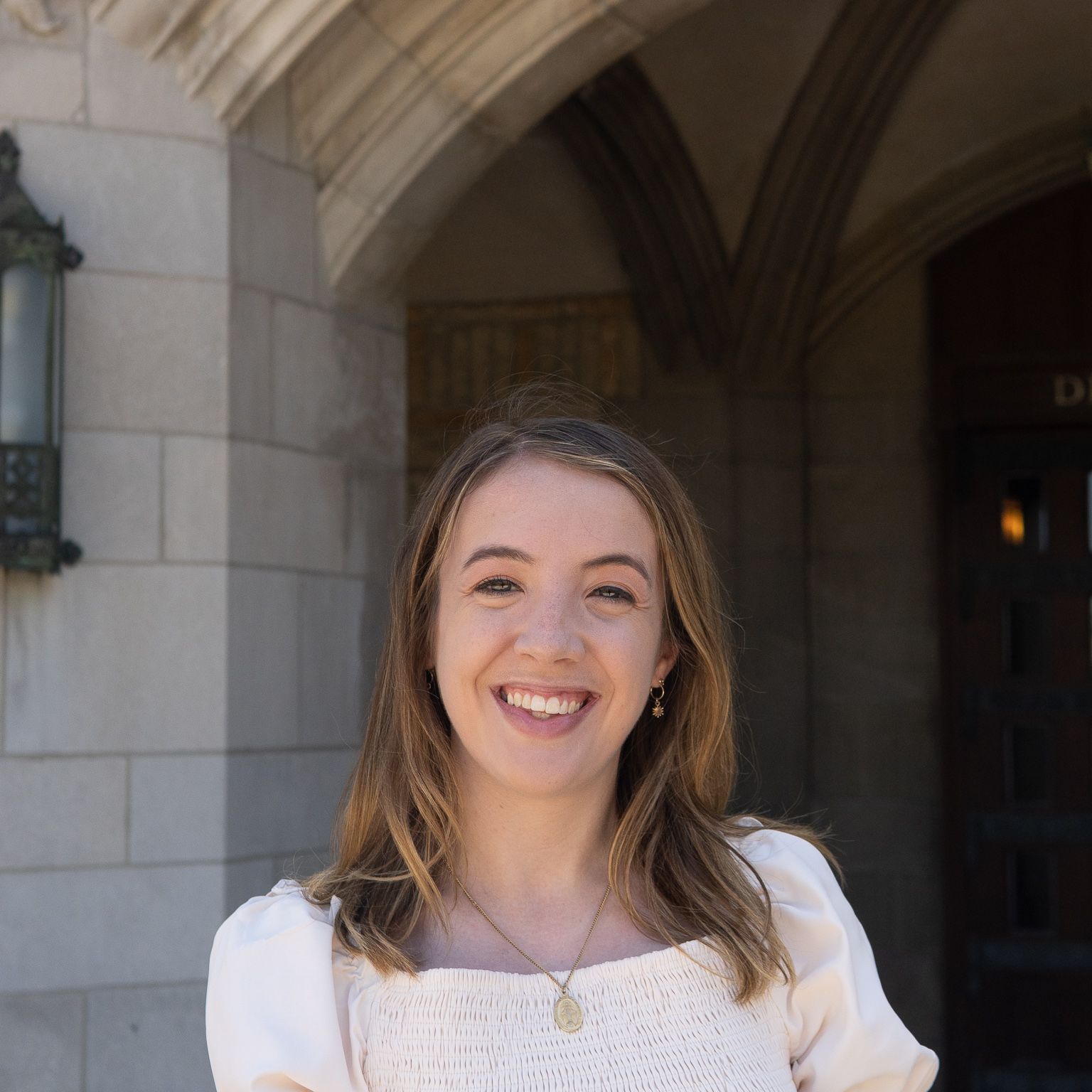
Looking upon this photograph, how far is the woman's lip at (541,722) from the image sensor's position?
154 centimetres

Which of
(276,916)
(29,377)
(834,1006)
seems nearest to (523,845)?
(276,916)

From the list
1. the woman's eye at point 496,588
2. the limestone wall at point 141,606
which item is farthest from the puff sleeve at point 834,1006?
the limestone wall at point 141,606

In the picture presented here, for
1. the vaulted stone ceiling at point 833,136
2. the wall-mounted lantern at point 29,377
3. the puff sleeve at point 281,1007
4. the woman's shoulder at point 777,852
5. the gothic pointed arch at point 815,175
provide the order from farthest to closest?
the gothic pointed arch at point 815,175 → the vaulted stone ceiling at point 833,136 → the wall-mounted lantern at point 29,377 → the woman's shoulder at point 777,852 → the puff sleeve at point 281,1007

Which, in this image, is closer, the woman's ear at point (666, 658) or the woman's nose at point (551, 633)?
the woman's nose at point (551, 633)

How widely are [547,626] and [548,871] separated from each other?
0.94ft

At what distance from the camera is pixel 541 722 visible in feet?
5.06

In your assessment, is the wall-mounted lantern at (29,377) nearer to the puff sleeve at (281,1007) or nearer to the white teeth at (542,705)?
the puff sleeve at (281,1007)

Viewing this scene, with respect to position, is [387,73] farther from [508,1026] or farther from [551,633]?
[508,1026]

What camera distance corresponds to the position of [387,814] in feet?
5.49

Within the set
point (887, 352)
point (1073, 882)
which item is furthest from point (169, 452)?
point (1073, 882)

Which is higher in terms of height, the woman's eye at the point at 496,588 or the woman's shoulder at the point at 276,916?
the woman's eye at the point at 496,588

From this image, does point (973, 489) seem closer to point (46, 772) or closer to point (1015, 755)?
point (1015, 755)

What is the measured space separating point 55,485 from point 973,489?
10.9 ft

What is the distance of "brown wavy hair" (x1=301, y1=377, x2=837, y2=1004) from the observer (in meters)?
1.63
